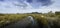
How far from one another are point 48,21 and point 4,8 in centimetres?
35

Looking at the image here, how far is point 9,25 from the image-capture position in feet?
2.08

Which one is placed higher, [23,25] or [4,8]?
[4,8]

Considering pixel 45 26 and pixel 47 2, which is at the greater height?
pixel 47 2

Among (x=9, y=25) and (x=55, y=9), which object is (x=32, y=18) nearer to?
(x=9, y=25)

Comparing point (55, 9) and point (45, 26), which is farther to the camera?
point (55, 9)

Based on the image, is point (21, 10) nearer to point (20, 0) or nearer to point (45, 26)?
point (20, 0)

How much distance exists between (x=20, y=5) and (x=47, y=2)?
22 centimetres

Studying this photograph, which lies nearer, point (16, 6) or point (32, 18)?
point (32, 18)

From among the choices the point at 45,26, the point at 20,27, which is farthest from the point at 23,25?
the point at 45,26

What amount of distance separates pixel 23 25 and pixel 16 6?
0.24m

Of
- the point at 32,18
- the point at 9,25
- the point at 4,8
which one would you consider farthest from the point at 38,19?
the point at 4,8

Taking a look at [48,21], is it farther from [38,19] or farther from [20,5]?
[20,5]

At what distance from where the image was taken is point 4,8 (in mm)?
829

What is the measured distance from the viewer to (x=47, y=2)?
2.86ft
